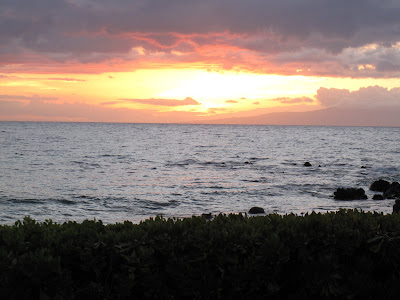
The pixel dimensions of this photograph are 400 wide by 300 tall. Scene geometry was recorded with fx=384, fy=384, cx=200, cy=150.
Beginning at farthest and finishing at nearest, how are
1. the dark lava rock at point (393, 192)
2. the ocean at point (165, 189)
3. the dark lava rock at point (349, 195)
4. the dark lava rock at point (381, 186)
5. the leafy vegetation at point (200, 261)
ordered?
the dark lava rock at point (381, 186) < the dark lava rock at point (393, 192) < the dark lava rock at point (349, 195) < the ocean at point (165, 189) < the leafy vegetation at point (200, 261)

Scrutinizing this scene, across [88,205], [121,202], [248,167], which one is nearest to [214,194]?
[121,202]

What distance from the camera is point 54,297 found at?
14.5ft

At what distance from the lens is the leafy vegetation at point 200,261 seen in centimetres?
454

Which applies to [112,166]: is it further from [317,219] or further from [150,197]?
[317,219]

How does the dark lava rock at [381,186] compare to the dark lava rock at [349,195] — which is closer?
the dark lava rock at [349,195]

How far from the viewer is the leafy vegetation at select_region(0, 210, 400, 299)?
4535 mm

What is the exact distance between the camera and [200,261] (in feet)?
15.9

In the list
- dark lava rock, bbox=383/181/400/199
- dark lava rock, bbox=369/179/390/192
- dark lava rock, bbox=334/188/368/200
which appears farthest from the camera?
dark lava rock, bbox=369/179/390/192

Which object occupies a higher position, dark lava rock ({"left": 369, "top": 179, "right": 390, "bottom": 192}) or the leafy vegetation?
the leafy vegetation

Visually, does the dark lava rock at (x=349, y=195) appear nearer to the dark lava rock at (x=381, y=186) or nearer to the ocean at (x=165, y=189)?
the ocean at (x=165, y=189)

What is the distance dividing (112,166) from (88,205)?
18444 mm

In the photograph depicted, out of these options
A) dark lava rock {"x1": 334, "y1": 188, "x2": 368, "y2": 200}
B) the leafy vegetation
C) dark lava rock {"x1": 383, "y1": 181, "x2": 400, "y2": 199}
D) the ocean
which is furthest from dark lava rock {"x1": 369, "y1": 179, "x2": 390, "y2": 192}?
the leafy vegetation

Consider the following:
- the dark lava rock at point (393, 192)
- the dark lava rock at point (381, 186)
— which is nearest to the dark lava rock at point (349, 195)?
the dark lava rock at point (393, 192)

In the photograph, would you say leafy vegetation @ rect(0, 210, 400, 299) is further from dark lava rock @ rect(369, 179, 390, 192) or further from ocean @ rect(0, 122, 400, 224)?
dark lava rock @ rect(369, 179, 390, 192)
